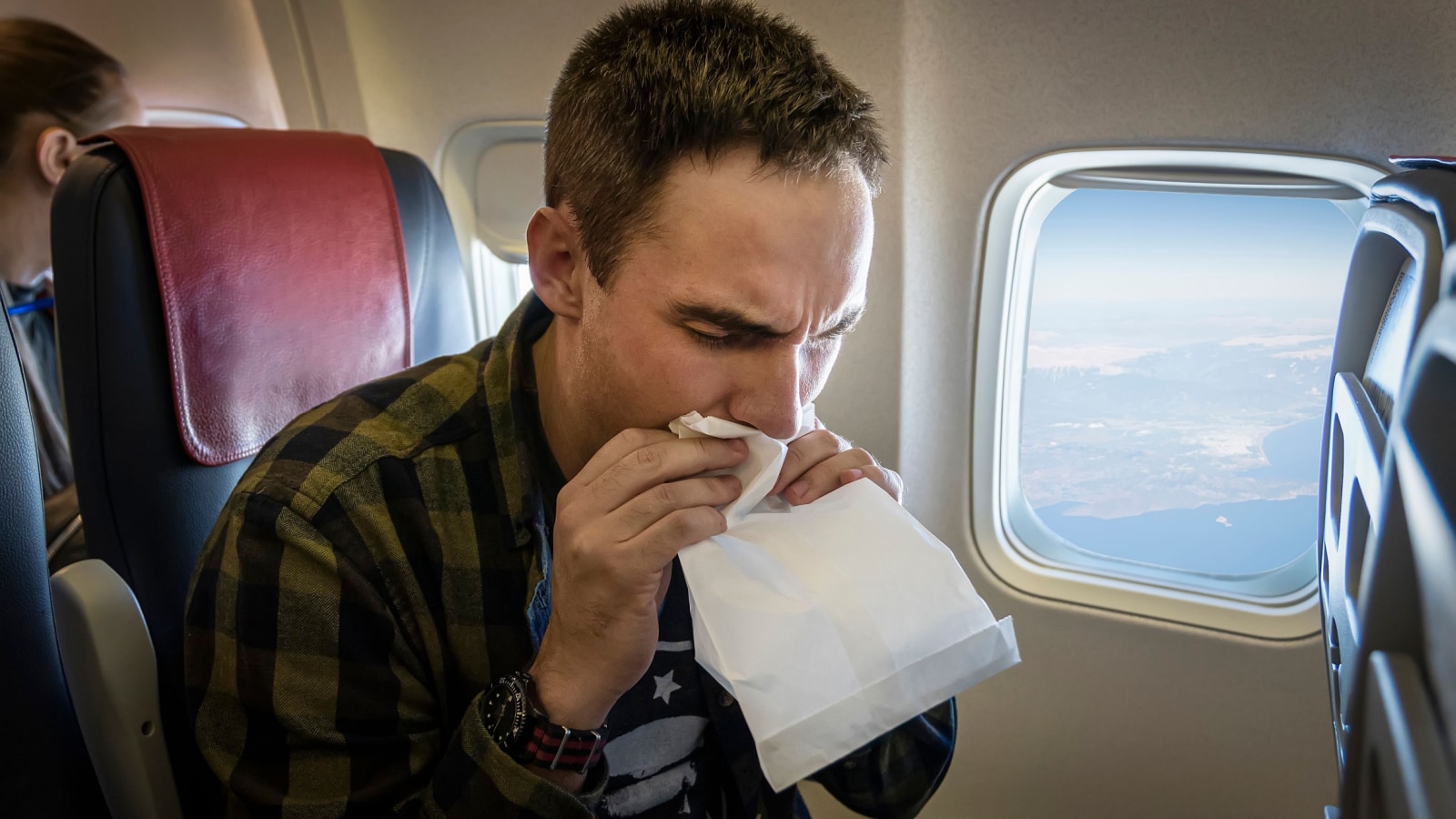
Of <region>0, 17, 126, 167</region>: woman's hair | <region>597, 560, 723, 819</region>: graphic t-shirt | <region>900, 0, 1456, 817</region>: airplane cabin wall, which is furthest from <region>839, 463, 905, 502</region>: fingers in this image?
<region>0, 17, 126, 167</region>: woman's hair

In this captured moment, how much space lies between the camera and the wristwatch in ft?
3.61

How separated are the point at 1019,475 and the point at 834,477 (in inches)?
43.8

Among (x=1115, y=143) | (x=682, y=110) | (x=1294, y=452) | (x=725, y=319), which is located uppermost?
(x=682, y=110)

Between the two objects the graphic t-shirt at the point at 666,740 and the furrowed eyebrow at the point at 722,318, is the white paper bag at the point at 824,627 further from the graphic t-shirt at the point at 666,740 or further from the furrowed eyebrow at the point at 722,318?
the graphic t-shirt at the point at 666,740

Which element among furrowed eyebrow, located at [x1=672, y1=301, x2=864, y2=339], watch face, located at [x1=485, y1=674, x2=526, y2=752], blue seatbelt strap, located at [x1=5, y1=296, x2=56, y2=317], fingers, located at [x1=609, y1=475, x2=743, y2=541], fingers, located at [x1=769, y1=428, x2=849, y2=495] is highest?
furrowed eyebrow, located at [x1=672, y1=301, x2=864, y2=339]

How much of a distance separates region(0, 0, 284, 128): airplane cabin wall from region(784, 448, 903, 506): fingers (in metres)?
2.60

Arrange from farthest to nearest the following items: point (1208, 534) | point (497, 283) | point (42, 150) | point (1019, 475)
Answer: point (497, 283) < point (42, 150) < point (1019, 475) < point (1208, 534)

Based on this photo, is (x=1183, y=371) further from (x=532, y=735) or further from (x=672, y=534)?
(x=532, y=735)

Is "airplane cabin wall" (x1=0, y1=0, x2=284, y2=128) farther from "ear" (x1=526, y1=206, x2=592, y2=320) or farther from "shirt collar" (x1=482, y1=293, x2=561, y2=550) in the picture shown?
"ear" (x1=526, y1=206, x2=592, y2=320)

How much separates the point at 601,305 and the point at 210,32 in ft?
8.53

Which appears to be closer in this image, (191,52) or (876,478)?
(876,478)

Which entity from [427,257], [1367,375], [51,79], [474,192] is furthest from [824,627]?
[51,79]

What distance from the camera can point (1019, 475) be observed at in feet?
7.28

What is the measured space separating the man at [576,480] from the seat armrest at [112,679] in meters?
0.25
